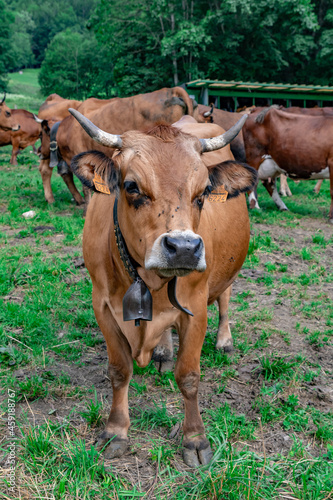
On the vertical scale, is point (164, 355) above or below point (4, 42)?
below

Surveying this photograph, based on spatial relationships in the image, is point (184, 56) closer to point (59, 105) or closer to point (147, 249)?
point (59, 105)

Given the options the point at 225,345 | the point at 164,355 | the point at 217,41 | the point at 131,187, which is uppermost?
the point at 217,41

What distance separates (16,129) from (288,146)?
8.95 m

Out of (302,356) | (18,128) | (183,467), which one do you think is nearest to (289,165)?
(302,356)

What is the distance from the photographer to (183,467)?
2.67m

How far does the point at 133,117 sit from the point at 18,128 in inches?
306

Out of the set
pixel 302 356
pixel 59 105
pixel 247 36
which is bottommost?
pixel 302 356

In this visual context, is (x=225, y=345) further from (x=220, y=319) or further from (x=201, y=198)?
(x=201, y=198)

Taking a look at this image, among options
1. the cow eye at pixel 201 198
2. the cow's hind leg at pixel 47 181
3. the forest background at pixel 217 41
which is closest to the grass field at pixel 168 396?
the cow eye at pixel 201 198

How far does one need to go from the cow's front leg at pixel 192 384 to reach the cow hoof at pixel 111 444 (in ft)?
1.24

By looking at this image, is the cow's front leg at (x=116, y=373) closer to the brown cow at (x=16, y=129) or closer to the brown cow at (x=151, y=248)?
the brown cow at (x=151, y=248)

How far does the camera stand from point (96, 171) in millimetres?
2557

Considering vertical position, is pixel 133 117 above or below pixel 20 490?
above

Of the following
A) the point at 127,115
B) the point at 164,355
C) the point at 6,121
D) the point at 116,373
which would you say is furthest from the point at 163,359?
the point at 6,121
